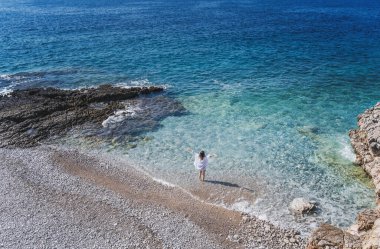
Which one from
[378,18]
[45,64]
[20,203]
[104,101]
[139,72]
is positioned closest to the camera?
[20,203]

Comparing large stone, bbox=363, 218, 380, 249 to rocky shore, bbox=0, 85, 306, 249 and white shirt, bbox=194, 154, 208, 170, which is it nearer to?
rocky shore, bbox=0, 85, 306, 249

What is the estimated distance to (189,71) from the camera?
49156 mm

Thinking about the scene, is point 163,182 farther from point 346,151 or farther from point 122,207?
point 346,151

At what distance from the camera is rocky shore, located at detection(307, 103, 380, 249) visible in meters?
16.2

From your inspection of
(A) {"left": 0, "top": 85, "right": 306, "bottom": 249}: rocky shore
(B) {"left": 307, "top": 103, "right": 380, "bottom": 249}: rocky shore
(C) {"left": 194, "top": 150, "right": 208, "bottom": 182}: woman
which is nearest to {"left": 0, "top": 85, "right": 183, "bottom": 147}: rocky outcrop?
(A) {"left": 0, "top": 85, "right": 306, "bottom": 249}: rocky shore

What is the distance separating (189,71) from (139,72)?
23.5 feet

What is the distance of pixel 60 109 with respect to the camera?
36.9 metres

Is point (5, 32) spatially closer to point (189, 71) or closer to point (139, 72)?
point (139, 72)

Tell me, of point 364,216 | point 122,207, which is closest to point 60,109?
point 122,207

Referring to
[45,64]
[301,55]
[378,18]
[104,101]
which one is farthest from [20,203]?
[378,18]

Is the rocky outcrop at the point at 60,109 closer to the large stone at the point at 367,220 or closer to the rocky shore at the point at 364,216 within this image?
the rocky shore at the point at 364,216

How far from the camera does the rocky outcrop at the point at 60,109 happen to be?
3278 cm

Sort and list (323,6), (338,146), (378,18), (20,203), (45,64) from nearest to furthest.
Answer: (20,203) → (338,146) → (45,64) → (378,18) → (323,6)

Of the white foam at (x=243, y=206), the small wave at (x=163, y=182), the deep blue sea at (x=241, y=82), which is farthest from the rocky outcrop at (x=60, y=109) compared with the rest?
the white foam at (x=243, y=206)
